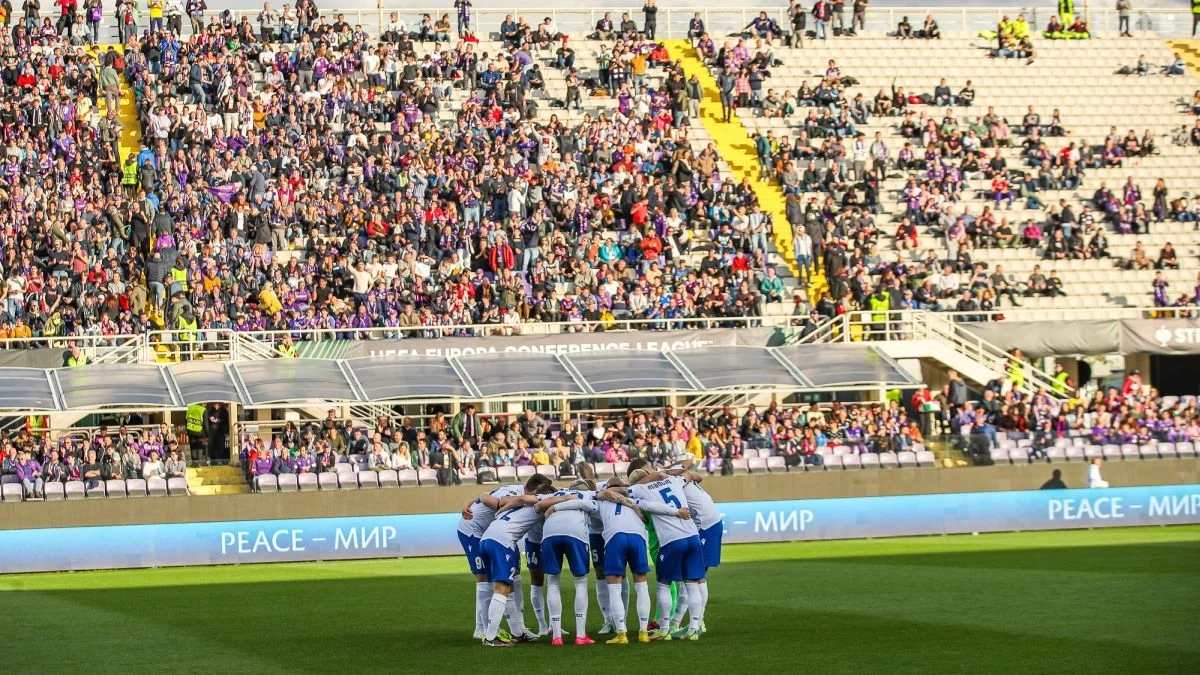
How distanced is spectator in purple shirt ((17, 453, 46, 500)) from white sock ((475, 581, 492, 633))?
48.3 feet

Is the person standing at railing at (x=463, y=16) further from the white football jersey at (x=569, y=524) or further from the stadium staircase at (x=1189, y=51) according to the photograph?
the white football jersey at (x=569, y=524)

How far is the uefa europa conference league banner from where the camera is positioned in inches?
1171

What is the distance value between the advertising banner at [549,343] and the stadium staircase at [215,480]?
478 centimetres

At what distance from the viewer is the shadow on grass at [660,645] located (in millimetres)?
16188

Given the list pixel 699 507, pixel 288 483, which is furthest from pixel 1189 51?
pixel 699 507

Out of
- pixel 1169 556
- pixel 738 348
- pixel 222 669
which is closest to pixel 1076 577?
pixel 1169 556

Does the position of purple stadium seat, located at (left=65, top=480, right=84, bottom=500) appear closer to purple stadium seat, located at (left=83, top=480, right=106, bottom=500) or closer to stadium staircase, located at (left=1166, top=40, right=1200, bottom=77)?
purple stadium seat, located at (left=83, top=480, right=106, bottom=500)

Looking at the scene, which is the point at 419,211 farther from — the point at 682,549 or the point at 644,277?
the point at 682,549

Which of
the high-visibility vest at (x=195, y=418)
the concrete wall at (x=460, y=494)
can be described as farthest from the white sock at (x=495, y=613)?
the high-visibility vest at (x=195, y=418)

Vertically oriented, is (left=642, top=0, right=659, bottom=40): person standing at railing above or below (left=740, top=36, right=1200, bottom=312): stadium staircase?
above

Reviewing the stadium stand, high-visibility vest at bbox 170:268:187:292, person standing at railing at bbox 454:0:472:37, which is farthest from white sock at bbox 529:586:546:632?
person standing at railing at bbox 454:0:472:37

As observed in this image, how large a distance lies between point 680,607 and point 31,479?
16.1m

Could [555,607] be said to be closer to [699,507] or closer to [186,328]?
[699,507]

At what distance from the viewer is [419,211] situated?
40844 mm
